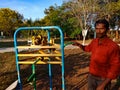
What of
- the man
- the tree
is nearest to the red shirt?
the man

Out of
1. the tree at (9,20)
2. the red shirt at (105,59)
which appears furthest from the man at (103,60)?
the tree at (9,20)

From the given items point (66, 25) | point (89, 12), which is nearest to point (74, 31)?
point (66, 25)

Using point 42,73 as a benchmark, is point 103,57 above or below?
above

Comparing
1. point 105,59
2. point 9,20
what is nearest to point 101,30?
point 105,59

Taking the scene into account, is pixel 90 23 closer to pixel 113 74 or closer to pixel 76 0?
pixel 76 0

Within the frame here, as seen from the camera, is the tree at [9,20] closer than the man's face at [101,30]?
No

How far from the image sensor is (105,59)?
3.91 meters

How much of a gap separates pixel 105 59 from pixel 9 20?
206 ft

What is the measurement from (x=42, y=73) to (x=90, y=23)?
26.5 metres

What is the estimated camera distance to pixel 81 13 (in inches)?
1284

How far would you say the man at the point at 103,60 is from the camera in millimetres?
3814

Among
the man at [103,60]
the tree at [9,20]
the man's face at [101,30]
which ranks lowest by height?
the man at [103,60]

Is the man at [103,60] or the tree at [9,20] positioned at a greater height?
the tree at [9,20]

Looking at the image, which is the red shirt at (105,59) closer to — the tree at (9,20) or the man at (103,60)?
the man at (103,60)
